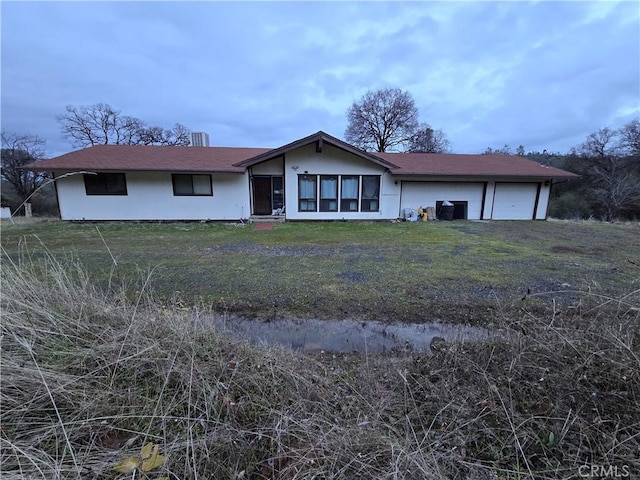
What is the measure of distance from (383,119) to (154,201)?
78.2 ft

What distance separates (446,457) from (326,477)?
644 millimetres

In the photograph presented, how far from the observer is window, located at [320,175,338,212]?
44.2 feet

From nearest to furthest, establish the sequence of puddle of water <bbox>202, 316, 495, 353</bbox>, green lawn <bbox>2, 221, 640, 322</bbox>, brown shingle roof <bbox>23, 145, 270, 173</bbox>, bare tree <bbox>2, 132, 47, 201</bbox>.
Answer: puddle of water <bbox>202, 316, 495, 353</bbox>
green lawn <bbox>2, 221, 640, 322</bbox>
brown shingle roof <bbox>23, 145, 270, 173</bbox>
bare tree <bbox>2, 132, 47, 201</bbox>

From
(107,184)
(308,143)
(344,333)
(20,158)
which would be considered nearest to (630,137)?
(308,143)

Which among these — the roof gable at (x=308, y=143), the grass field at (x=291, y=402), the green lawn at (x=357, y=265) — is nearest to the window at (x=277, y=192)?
the roof gable at (x=308, y=143)

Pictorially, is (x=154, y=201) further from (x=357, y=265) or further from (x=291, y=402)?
(x=291, y=402)

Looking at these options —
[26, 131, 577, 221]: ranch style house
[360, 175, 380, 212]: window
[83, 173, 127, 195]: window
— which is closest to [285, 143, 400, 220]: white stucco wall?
[26, 131, 577, 221]: ranch style house

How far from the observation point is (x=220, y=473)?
143cm

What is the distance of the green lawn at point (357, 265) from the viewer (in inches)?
173

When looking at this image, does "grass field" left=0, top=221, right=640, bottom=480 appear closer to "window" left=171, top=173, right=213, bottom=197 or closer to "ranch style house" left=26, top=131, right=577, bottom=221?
"ranch style house" left=26, top=131, right=577, bottom=221

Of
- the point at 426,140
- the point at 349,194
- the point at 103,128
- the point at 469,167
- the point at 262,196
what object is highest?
the point at 103,128

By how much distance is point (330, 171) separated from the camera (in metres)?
13.4

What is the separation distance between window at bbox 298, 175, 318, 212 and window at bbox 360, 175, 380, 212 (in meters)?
2.39

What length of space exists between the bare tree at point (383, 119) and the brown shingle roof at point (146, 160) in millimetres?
17651
